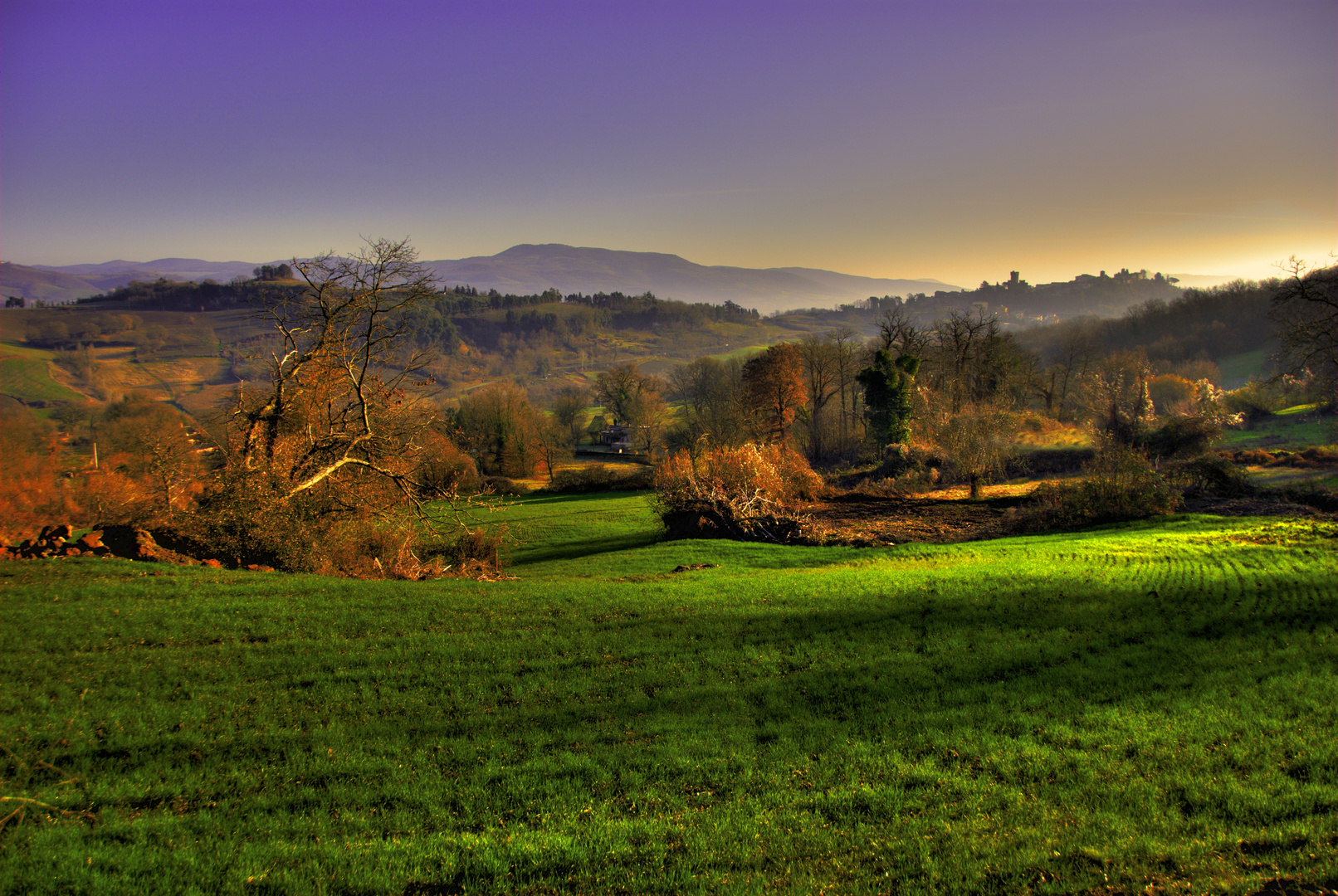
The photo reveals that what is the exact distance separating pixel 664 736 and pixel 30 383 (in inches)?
5583

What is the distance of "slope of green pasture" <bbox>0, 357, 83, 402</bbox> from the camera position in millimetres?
93500

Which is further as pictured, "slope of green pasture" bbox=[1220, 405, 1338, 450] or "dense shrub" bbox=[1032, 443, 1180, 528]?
"slope of green pasture" bbox=[1220, 405, 1338, 450]

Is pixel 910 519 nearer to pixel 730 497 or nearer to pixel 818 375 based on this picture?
pixel 730 497

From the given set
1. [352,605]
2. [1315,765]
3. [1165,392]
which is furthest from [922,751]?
[1165,392]

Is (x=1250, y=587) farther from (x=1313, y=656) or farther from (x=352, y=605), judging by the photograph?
(x=352, y=605)

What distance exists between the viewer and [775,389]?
178 ft

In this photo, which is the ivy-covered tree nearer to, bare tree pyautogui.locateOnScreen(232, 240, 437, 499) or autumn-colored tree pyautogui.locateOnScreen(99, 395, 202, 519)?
bare tree pyautogui.locateOnScreen(232, 240, 437, 499)

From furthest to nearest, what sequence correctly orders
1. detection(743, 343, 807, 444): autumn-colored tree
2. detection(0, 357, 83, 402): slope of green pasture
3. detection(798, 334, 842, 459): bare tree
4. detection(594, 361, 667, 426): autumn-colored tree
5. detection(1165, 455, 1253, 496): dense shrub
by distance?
detection(0, 357, 83, 402): slope of green pasture < detection(594, 361, 667, 426): autumn-colored tree < detection(798, 334, 842, 459): bare tree < detection(743, 343, 807, 444): autumn-colored tree < detection(1165, 455, 1253, 496): dense shrub

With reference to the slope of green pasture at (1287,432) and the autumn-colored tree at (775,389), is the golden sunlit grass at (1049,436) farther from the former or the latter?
the autumn-colored tree at (775,389)

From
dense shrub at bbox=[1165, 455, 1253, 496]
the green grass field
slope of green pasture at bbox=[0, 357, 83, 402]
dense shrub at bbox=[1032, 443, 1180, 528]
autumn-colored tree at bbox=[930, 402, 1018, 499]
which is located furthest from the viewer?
slope of green pasture at bbox=[0, 357, 83, 402]

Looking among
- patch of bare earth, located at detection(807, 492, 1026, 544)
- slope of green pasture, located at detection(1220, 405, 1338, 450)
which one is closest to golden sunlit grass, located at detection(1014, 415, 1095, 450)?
slope of green pasture, located at detection(1220, 405, 1338, 450)

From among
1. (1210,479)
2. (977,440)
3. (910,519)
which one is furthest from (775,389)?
(1210,479)

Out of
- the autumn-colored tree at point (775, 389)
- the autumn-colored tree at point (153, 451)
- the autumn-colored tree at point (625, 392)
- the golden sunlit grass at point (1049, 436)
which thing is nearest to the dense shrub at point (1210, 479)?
the golden sunlit grass at point (1049, 436)

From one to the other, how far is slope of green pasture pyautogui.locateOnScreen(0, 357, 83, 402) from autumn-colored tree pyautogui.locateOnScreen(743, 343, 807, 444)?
357 feet
